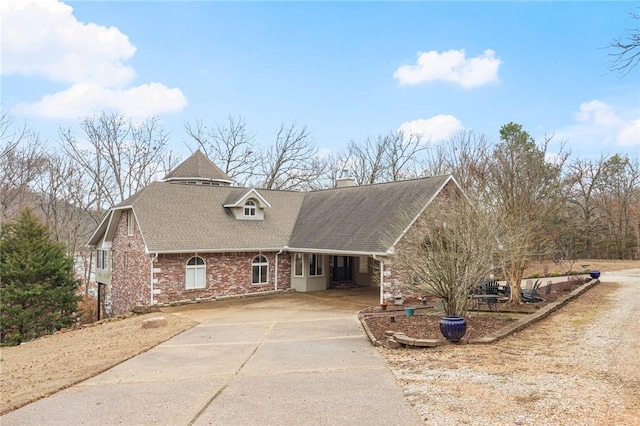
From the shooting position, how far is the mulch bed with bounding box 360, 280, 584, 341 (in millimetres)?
11633

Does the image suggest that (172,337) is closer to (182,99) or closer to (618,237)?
(182,99)

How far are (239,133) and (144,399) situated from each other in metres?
36.3

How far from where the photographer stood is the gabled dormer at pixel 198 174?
25062 millimetres

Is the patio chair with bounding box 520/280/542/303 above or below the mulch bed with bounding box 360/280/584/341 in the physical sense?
above

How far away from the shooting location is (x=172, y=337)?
12.8 m

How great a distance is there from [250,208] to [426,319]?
11426mm

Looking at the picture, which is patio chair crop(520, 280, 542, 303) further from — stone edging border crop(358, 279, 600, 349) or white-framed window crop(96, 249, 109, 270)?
white-framed window crop(96, 249, 109, 270)

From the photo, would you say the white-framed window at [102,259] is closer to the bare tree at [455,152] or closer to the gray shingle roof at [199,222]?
the gray shingle roof at [199,222]

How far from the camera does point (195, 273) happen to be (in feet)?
62.5

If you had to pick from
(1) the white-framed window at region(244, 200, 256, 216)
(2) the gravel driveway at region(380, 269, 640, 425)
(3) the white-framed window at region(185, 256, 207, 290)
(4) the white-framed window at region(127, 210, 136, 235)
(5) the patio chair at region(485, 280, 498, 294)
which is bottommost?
(2) the gravel driveway at region(380, 269, 640, 425)

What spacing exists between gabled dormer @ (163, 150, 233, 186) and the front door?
7.54 m

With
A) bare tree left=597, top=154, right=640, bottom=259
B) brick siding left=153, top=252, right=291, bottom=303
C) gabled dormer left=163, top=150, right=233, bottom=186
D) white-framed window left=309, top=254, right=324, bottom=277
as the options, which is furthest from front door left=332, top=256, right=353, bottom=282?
bare tree left=597, top=154, right=640, bottom=259

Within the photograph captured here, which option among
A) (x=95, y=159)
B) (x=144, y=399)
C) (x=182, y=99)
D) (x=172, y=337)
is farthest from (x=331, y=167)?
(x=144, y=399)

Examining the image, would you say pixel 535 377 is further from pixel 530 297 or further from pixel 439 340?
pixel 530 297
